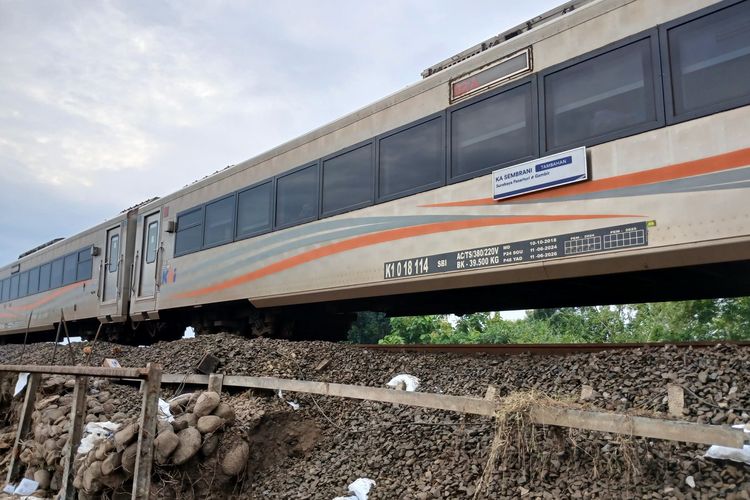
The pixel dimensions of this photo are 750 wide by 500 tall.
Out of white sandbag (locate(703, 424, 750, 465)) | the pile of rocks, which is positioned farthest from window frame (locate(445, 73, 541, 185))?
the pile of rocks

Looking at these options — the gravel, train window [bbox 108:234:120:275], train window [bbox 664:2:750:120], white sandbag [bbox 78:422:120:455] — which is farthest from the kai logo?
train window [bbox 664:2:750:120]

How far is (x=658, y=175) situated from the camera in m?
4.98

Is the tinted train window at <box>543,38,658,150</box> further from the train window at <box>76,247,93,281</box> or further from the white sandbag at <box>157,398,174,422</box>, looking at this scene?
the train window at <box>76,247,93,281</box>

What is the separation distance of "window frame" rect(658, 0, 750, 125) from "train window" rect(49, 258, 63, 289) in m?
16.6

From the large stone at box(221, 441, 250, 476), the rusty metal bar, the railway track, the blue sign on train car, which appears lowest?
the large stone at box(221, 441, 250, 476)

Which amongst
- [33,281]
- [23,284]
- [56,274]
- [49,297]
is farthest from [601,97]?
[23,284]

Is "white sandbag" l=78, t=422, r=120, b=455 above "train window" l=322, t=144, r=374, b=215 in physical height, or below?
below

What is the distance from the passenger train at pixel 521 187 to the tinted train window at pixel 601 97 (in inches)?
0.5

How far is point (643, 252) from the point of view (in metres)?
5.03

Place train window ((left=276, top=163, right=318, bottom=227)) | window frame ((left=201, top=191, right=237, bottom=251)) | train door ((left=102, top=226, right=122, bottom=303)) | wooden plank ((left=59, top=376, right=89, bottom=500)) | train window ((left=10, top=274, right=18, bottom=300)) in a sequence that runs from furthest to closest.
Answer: train window ((left=10, top=274, right=18, bottom=300)) < train door ((left=102, top=226, right=122, bottom=303)) < window frame ((left=201, top=191, right=237, bottom=251)) < train window ((left=276, top=163, right=318, bottom=227)) < wooden plank ((left=59, top=376, right=89, bottom=500))

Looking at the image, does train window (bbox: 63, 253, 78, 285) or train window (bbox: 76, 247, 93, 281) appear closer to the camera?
train window (bbox: 76, 247, 93, 281)

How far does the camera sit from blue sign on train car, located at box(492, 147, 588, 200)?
552 centimetres

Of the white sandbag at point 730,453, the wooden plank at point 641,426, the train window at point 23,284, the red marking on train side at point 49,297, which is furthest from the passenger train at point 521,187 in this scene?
the train window at point 23,284

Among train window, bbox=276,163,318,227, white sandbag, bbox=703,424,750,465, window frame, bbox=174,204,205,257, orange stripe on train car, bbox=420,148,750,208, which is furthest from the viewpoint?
window frame, bbox=174,204,205,257
